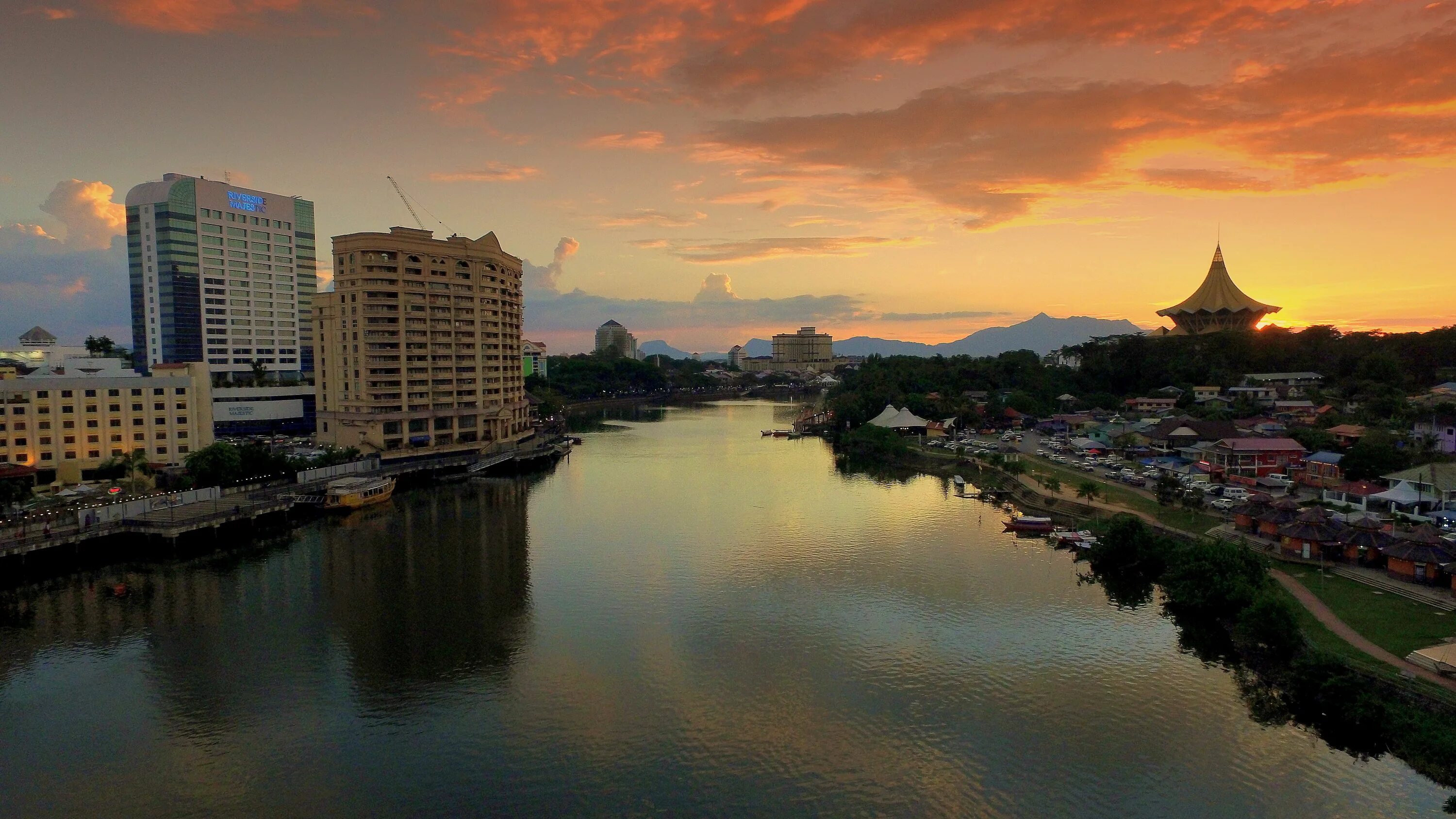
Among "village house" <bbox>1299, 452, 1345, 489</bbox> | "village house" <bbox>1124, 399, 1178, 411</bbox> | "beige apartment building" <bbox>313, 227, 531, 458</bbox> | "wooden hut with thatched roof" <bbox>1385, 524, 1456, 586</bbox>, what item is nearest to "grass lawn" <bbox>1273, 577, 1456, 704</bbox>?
"wooden hut with thatched roof" <bbox>1385, 524, 1456, 586</bbox>

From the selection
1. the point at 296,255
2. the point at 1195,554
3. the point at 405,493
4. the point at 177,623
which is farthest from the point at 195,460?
the point at 296,255

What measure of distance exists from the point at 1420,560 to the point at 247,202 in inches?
2404

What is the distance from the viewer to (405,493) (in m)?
32.2

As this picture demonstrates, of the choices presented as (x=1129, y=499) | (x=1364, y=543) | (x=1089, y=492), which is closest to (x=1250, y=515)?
(x=1364, y=543)

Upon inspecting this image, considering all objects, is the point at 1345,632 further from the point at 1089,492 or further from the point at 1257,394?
the point at 1257,394

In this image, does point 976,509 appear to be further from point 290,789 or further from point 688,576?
point 290,789

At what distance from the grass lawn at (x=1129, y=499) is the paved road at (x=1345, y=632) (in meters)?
4.72

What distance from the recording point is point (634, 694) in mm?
13312

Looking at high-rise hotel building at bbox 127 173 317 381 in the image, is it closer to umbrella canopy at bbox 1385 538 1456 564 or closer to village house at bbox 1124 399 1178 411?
village house at bbox 1124 399 1178 411

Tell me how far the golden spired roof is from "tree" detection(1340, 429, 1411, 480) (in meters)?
37.6

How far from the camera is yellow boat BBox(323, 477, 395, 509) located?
28438 millimetres

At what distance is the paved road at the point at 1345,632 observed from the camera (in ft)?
38.0

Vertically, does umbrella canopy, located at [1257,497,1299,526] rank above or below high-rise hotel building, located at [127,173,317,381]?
below

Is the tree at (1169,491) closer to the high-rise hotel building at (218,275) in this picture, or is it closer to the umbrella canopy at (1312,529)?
the umbrella canopy at (1312,529)
